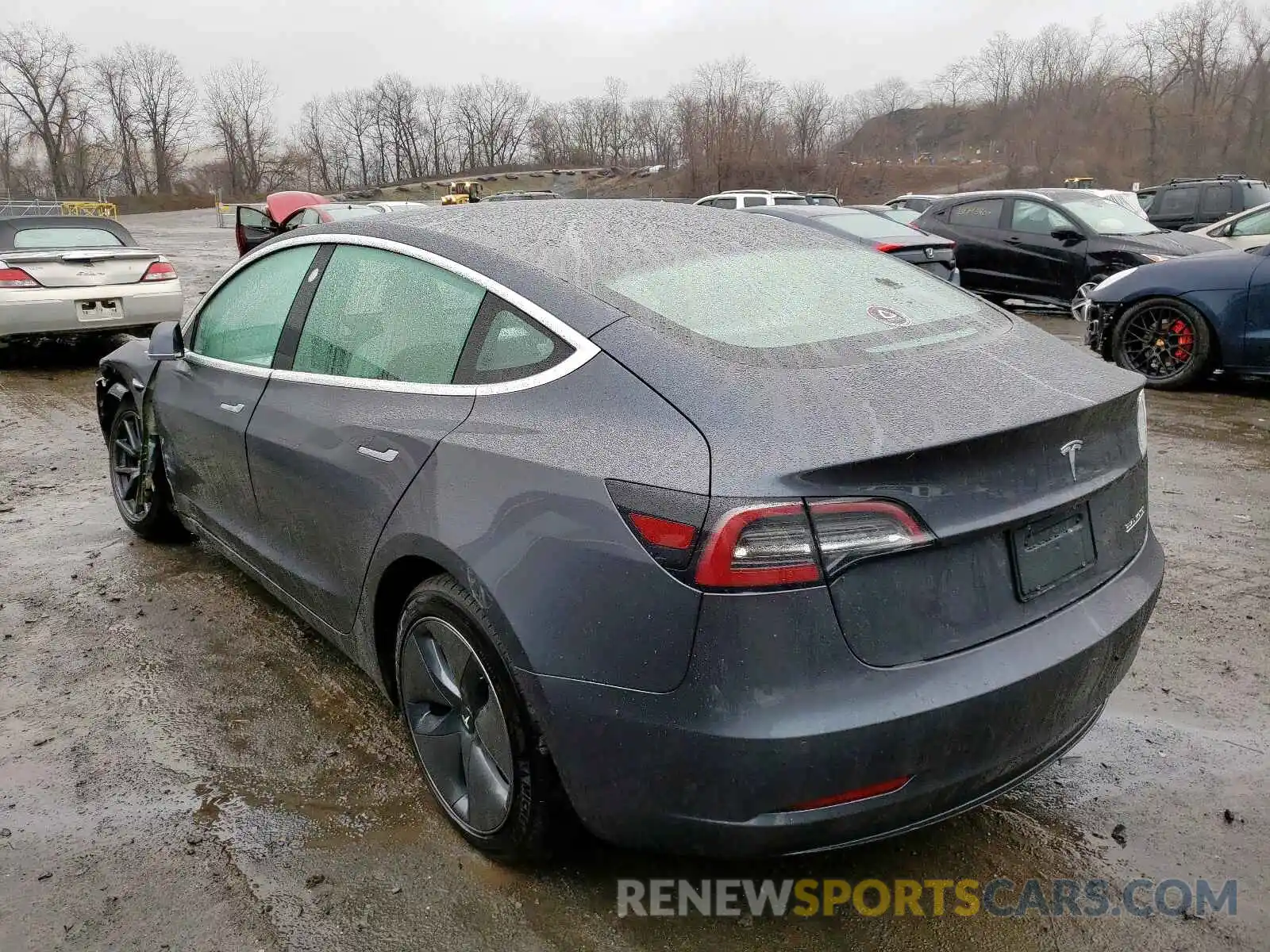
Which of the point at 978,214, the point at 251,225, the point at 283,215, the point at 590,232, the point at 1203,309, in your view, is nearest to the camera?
the point at 590,232

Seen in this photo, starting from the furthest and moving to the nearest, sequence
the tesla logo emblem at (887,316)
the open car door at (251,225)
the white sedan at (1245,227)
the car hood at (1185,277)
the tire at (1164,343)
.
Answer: the open car door at (251,225)
the white sedan at (1245,227)
the tire at (1164,343)
the car hood at (1185,277)
the tesla logo emblem at (887,316)

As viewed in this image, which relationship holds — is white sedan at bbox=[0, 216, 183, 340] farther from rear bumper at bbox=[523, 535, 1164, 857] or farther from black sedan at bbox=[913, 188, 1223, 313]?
black sedan at bbox=[913, 188, 1223, 313]

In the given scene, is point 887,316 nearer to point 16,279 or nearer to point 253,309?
point 253,309

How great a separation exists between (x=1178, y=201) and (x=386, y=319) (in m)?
20.2

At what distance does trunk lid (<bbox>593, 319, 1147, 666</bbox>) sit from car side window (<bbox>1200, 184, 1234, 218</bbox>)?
750 inches

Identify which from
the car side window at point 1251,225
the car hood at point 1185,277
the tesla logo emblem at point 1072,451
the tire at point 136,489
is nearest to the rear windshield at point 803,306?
the tesla logo emblem at point 1072,451

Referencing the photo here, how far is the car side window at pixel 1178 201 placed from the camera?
18375 mm

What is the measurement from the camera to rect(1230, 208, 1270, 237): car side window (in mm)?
12633

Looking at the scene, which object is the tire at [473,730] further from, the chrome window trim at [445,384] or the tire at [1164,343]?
the tire at [1164,343]

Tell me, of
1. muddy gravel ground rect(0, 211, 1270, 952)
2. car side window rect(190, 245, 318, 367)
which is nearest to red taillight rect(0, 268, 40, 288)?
muddy gravel ground rect(0, 211, 1270, 952)

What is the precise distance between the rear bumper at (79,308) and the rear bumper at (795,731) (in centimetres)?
903

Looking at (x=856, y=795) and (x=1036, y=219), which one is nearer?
(x=856, y=795)

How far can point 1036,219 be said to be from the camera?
11.7 metres

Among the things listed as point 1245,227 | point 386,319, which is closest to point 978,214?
point 1245,227
